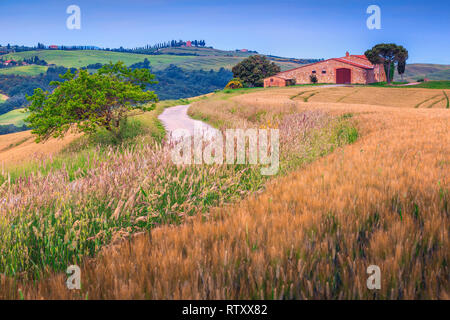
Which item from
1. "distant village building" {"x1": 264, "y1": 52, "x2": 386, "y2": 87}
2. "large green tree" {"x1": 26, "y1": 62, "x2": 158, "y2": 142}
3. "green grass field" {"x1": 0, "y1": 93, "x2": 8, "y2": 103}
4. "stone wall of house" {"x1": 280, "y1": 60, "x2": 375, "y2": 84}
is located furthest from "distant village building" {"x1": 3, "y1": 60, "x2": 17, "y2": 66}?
"large green tree" {"x1": 26, "y1": 62, "x2": 158, "y2": 142}

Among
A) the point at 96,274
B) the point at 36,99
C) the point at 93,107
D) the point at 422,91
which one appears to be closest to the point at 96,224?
the point at 96,274

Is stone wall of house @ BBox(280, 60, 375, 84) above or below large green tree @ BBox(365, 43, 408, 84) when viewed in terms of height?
below

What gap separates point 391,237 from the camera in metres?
2.45

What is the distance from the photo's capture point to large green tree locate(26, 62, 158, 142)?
43.0ft

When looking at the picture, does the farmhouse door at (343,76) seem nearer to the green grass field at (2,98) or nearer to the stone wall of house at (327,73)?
the stone wall of house at (327,73)

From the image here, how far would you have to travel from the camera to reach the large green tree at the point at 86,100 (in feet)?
43.0

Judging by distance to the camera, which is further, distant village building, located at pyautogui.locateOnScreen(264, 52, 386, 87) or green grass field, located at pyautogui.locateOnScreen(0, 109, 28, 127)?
green grass field, located at pyautogui.locateOnScreen(0, 109, 28, 127)

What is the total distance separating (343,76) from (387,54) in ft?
34.1

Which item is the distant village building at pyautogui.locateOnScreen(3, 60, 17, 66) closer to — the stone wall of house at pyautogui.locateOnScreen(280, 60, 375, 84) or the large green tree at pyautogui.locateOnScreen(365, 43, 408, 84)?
the stone wall of house at pyautogui.locateOnScreen(280, 60, 375, 84)

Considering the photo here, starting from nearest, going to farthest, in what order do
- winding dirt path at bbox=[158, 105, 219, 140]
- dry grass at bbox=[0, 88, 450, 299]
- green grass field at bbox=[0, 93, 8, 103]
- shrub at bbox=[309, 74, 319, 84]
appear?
dry grass at bbox=[0, 88, 450, 299]
winding dirt path at bbox=[158, 105, 219, 140]
shrub at bbox=[309, 74, 319, 84]
green grass field at bbox=[0, 93, 8, 103]

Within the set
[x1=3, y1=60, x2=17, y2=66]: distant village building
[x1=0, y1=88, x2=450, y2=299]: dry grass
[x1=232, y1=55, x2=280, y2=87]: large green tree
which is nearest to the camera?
[x1=0, y1=88, x2=450, y2=299]: dry grass

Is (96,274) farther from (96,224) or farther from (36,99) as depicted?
(36,99)

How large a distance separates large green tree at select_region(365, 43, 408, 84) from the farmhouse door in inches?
252
